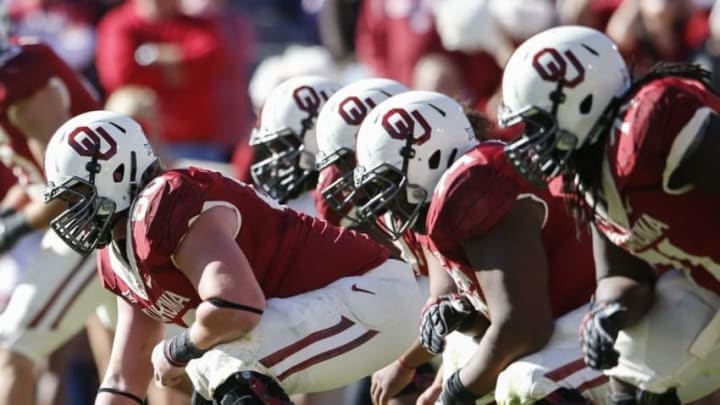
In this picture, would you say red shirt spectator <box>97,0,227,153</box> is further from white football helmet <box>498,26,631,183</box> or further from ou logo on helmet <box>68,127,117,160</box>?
white football helmet <box>498,26,631,183</box>

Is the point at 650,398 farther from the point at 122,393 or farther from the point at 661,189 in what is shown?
the point at 122,393

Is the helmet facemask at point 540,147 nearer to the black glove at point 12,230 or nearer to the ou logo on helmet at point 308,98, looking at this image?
the ou logo on helmet at point 308,98

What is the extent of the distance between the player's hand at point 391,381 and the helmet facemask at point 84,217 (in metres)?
1.18

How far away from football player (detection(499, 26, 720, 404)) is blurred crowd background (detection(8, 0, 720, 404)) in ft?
11.9

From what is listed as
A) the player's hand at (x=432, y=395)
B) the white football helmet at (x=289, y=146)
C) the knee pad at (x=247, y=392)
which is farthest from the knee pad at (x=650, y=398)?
the white football helmet at (x=289, y=146)

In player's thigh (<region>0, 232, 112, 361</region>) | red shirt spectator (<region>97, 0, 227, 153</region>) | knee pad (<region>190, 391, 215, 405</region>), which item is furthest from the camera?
red shirt spectator (<region>97, 0, 227, 153</region>)

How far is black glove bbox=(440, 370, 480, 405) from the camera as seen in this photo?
5.81m

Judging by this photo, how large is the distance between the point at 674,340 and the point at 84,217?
1.86 metres

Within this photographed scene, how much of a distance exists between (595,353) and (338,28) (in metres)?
6.40

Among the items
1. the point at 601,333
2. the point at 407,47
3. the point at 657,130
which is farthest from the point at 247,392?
the point at 407,47

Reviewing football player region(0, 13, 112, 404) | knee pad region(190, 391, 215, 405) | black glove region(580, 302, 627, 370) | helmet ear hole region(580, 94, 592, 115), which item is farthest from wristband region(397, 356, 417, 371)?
football player region(0, 13, 112, 404)

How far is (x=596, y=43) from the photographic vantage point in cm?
564

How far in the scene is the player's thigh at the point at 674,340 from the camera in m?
5.71

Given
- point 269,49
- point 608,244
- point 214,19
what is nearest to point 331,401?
point 608,244
